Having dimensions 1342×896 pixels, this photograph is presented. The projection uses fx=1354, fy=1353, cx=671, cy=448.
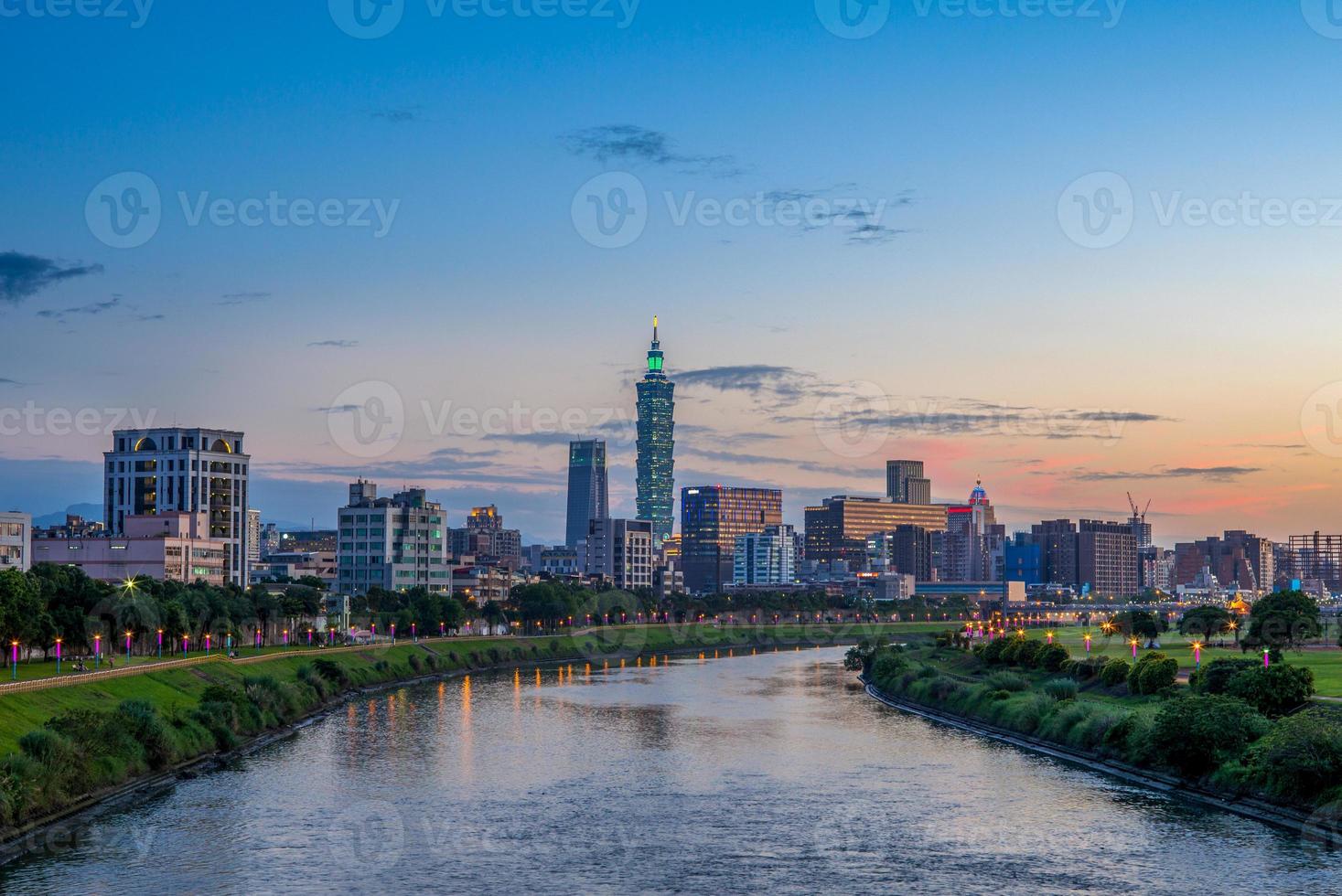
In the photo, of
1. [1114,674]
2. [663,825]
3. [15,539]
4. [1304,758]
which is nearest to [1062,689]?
[1114,674]

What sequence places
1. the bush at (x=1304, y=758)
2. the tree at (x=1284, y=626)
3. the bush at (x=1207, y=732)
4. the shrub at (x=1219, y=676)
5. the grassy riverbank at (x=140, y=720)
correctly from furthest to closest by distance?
the tree at (x=1284, y=626) → the shrub at (x=1219, y=676) → the bush at (x=1207, y=732) → the grassy riverbank at (x=140, y=720) → the bush at (x=1304, y=758)

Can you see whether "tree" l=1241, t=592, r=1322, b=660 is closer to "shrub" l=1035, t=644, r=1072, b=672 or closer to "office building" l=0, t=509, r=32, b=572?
"shrub" l=1035, t=644, r=1072, b=672

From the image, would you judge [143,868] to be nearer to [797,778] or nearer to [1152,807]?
[797,778]

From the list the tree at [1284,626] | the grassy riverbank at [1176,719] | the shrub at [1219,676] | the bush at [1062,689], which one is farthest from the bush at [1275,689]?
the tree at [1284,626]

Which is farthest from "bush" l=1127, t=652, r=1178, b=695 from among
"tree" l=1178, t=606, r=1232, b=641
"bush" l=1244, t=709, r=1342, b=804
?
"tree" l=1178, t=606, r=1232, b=641

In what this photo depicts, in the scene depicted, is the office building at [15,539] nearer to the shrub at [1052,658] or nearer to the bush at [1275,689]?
the shrub at [1052,658]

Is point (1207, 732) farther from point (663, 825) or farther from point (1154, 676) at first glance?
point (663, 825)
